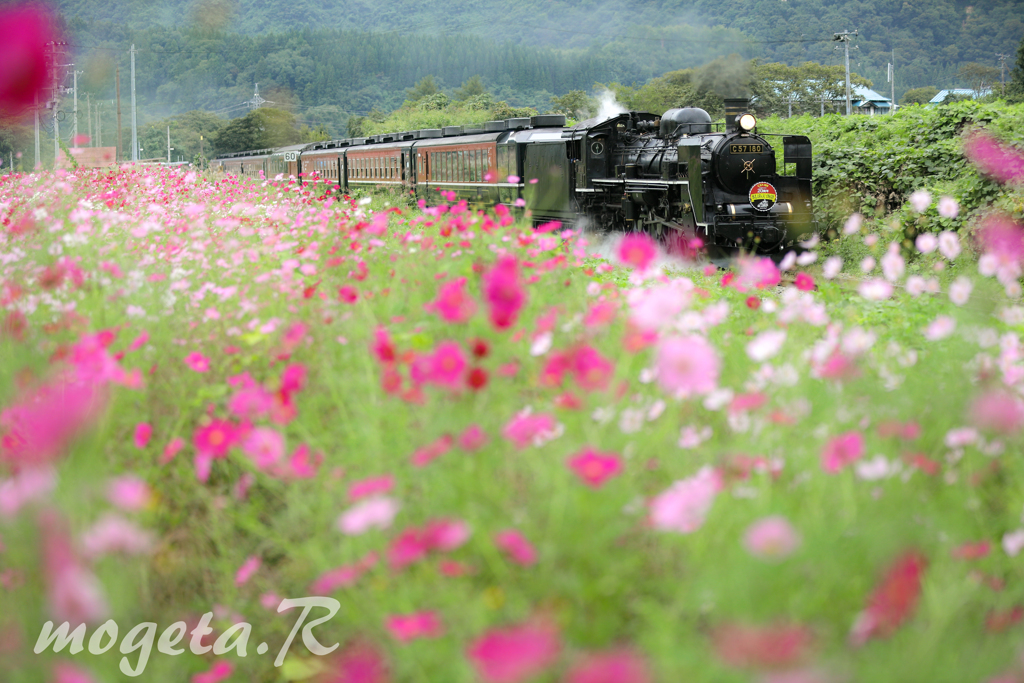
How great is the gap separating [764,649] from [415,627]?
0.78 metres

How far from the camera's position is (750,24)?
2741 inches

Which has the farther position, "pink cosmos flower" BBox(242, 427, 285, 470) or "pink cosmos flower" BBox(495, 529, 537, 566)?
"pink cosmos flower" BBox(242, 427, 285, 470)

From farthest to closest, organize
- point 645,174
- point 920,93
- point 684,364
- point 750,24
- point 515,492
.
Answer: point 920,93, point 750,24, point 645,174, point 515,492, point 684,364

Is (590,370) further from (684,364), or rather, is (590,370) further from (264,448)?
Result: (264,448)

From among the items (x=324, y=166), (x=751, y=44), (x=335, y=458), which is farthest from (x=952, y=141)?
(x=324, y=166)

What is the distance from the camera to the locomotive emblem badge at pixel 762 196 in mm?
11945

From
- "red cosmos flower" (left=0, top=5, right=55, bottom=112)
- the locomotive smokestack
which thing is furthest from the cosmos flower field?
the locomotive smokestack

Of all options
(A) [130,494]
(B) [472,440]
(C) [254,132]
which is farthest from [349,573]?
(C) [254,132]

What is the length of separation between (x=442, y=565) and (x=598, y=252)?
1205 centimetres

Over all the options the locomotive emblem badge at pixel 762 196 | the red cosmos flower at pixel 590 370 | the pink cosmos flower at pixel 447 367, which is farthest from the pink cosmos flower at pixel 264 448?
the locomotive emblem badge at pixel 762 196

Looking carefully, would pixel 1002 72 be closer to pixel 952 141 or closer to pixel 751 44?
pixel 751 44

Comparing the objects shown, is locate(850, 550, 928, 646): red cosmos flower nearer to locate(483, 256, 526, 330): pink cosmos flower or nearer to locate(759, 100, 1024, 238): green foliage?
locate(483, 256, 526, 330): pink cosmos flower

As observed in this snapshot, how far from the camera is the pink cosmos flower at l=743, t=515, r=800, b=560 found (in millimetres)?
1869

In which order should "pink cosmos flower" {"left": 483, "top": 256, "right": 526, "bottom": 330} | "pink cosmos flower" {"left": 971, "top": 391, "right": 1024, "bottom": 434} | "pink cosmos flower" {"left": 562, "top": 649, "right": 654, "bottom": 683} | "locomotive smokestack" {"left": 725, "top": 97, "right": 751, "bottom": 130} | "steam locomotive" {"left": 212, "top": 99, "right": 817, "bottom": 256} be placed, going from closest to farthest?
"pink cosmos flower" {"left": 562, "top": 649, "right": 654, "bottom": 683} → "pink cosmos flower" {"left": 483, "top": 256, "right": 526, "bottom": 330} → "pink cosmos flower" {"left": 971, "top": 391, "right": 1024, "bottom": 434} → "steam locomotive" {"left": 212, "top": 99, "right": 817, "bottom": 256} → "locomotive smokestack" {"left": 725, "top": 97, "right": 751, "bottom": 130}
